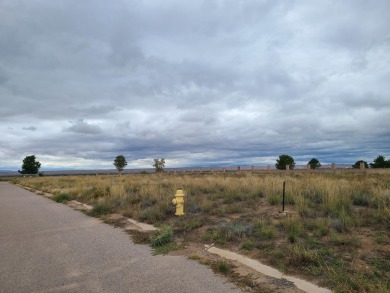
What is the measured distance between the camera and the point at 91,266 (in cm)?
585

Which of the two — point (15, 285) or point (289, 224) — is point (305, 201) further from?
point (15, 285)

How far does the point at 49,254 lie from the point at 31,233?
2801mm

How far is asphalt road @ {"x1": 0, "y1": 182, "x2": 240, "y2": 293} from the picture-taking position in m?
4.87

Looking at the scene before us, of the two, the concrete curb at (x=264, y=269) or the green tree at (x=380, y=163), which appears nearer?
the concrete curb at (x=264, y=269)

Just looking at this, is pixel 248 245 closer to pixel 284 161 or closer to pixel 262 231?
pixel 262 231

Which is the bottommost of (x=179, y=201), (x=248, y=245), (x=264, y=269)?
(x=264, y=269)

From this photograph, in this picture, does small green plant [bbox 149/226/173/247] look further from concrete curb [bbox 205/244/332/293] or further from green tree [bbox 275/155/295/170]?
green tree [bbox 275/155/295/170]

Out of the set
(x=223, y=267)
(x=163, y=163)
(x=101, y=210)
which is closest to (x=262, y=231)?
(x=223, y=267)

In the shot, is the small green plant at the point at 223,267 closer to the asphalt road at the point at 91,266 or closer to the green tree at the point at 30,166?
the asphalt road at the point at 91,266

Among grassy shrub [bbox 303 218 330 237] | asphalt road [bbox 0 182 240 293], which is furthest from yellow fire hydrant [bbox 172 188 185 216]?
grassy shrub [bbox 303 218 330 237]

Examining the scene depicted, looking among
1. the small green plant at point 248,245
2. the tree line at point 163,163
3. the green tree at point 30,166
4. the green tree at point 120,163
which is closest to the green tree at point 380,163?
the tree line at point 163,163

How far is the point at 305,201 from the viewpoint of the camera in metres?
9.95

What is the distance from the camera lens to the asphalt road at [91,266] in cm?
487

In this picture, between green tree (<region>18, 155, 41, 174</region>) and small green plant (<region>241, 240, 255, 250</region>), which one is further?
green tree (<region>18, 155, 41, 174</region>)
